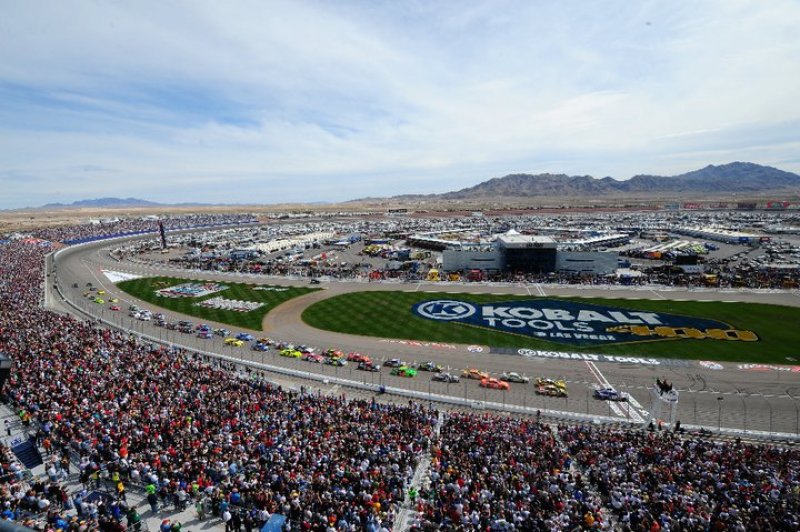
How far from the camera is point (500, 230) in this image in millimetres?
184250

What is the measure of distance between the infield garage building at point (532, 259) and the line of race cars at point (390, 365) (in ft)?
170

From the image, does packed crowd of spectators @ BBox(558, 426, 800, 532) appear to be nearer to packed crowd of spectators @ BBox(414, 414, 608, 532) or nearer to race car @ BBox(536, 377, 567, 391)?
packed crowd of spectators @ BBox(414, 414, 608, 532)

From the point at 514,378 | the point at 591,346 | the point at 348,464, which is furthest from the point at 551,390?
the point at 348,464

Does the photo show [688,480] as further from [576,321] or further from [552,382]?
[576,321]

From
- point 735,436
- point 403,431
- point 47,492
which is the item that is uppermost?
point 47,492

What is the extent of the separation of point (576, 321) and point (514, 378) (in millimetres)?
23015

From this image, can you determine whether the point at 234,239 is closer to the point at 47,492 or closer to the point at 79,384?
the point at 79,384

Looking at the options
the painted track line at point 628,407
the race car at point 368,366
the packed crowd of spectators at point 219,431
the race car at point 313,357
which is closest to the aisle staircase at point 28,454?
the packed crowd of spectators at point 219,431

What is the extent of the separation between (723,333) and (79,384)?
228 feet

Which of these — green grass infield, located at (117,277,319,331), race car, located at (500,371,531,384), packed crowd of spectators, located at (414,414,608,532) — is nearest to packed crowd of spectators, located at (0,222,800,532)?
packed crowd of spectators, located at (414,414,608,532)

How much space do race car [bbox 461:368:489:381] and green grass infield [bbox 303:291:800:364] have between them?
31.0ft

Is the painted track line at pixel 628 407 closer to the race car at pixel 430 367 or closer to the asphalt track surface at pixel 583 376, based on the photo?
the asphalt track surface at pixel 583 376

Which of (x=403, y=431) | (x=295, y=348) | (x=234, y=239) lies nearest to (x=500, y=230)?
(x=234, y=239)

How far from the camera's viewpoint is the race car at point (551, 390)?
41.8 m
